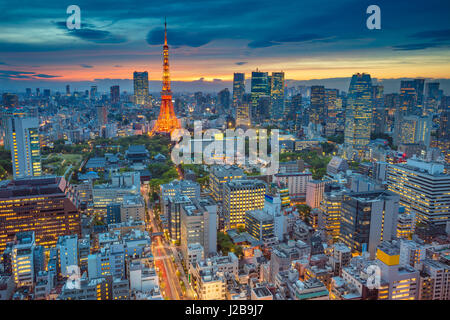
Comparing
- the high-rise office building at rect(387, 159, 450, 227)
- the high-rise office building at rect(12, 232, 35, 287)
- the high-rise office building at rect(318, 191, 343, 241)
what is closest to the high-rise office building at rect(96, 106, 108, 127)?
the high-rise office building at rect(12, 232, 35, 287)

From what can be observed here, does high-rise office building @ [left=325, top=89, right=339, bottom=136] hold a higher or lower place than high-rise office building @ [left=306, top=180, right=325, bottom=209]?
higher

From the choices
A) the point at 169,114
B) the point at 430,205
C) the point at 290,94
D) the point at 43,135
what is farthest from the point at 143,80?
the point at 430,205

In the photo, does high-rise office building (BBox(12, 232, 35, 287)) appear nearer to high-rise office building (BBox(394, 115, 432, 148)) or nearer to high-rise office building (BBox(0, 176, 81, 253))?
high-rise office building (BBox(0, 176, 81, 253))

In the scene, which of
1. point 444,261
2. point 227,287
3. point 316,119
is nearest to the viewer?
point 227,287

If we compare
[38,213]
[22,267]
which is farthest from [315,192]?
[22,267]

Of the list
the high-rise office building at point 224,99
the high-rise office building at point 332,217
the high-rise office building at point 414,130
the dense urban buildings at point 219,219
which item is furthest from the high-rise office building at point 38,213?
the high-rise office building at point 224,99
